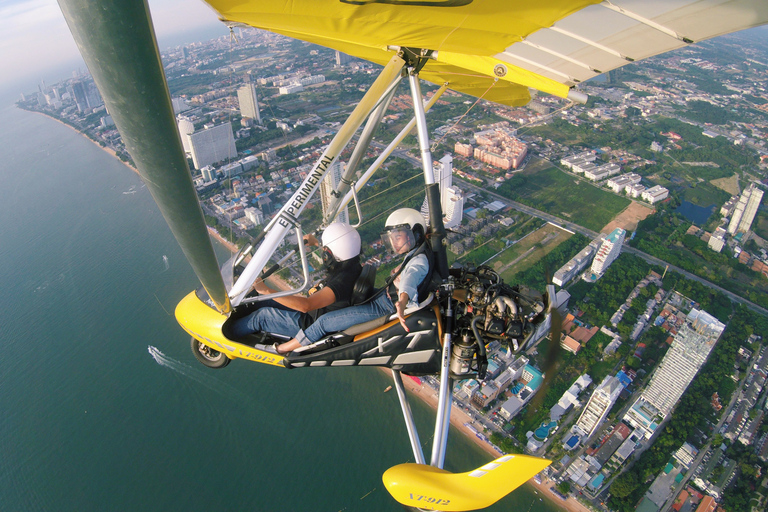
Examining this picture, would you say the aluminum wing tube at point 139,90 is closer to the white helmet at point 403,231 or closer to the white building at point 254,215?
the white helmet at point 403,231

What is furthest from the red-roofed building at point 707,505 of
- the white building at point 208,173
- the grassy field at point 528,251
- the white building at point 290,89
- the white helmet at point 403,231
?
the white building at point 290,89

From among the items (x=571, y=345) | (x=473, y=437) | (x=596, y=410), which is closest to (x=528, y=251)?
(x=571, y=345)

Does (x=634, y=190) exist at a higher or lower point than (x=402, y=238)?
lower

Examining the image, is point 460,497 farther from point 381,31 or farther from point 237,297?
point 381,31

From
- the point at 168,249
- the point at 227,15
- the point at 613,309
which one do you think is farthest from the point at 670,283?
the point at 168,249

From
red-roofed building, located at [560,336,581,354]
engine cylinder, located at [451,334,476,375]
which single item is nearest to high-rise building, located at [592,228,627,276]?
red-roofed building, located at [560,336,581,354]

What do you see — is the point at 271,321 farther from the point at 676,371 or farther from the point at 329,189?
the point at 676,371
